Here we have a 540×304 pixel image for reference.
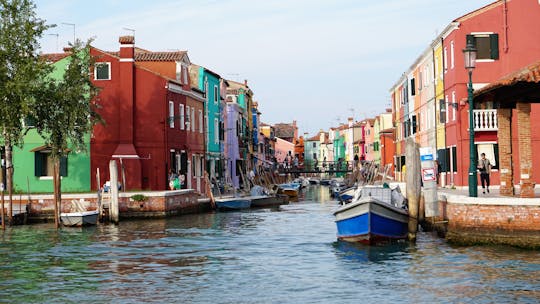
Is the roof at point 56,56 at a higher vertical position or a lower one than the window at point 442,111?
higher

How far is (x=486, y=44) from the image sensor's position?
40.7 meters

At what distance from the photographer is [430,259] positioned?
22.9 m

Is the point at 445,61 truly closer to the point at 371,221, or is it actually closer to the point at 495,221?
the point at 371,221

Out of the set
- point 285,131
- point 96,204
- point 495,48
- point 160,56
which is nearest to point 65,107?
point 96,204

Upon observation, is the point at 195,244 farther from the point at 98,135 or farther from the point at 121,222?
the point at 98,135

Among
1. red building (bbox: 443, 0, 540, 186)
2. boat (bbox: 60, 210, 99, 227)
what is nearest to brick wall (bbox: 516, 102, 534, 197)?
red building (bbox: 443, 0, 540, 186)

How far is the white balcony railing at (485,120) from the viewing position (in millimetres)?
39844

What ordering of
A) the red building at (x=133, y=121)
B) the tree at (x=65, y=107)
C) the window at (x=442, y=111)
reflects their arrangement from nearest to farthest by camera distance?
the tree at (x=65, y=107) < the window at (x=442, y=111) < the red building at (x=133, y=121)

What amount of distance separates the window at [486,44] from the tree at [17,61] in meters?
20.5

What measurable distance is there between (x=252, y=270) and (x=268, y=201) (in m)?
32.7

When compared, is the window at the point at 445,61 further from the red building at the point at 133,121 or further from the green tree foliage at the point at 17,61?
the green tree foliage at the point at 17,61

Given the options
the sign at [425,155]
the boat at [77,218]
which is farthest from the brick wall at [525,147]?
the boat at [77,218]

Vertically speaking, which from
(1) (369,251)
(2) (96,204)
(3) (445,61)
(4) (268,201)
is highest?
(3) (445,61)

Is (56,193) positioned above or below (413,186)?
below
